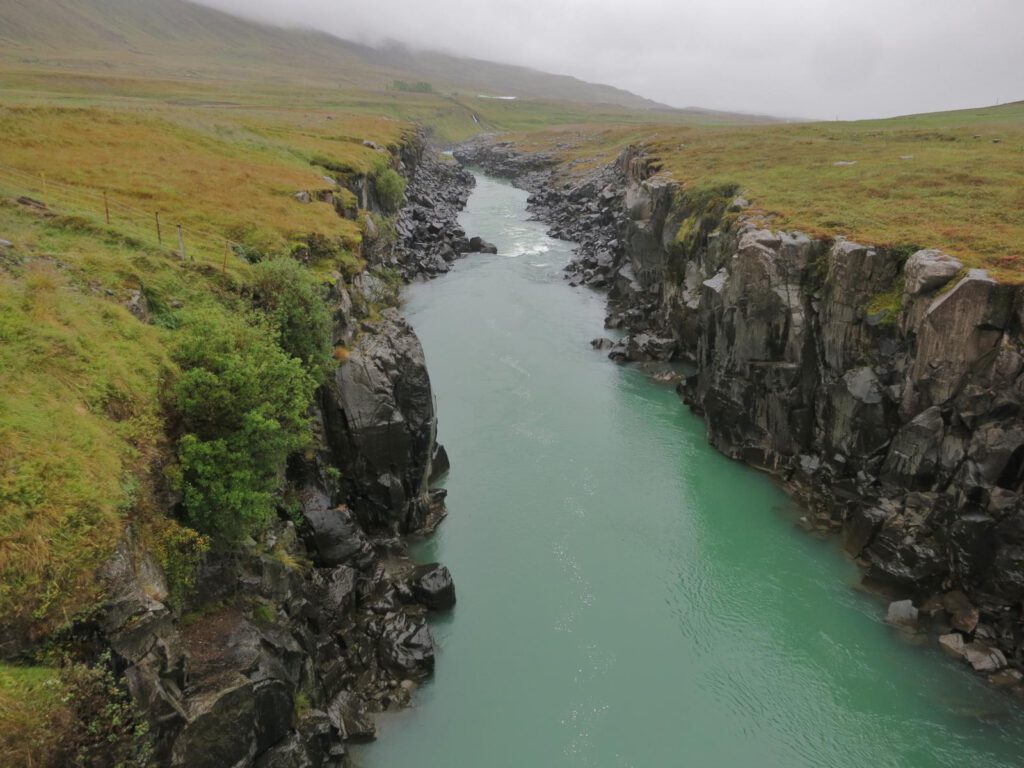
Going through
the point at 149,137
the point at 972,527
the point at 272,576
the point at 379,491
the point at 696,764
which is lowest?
the point at 696,764

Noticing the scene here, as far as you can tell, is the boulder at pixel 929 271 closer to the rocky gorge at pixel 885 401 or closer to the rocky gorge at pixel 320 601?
the rocky gorge at pixel 885 401

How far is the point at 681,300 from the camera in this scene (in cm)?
4859

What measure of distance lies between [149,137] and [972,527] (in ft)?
189

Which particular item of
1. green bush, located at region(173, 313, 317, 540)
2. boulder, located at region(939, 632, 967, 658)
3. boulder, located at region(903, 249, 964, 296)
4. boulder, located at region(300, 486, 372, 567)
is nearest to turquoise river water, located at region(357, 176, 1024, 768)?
boulder, located at region(939, 632, 967, 658)

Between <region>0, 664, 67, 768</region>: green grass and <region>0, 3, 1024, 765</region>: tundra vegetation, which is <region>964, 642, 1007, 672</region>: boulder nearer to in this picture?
<region>0, 3, 1024, 765</region>: tundra vegetation

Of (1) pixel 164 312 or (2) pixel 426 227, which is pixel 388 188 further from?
(1) pixel 164 312

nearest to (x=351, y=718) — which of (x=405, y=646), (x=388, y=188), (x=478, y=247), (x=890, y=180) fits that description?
(x=405, y=646)

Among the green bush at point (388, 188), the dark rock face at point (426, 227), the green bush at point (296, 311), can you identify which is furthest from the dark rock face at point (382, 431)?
the green bush at point (388, 188)

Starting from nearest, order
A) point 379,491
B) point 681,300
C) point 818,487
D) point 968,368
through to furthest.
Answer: point 968,368
point 379,491
point 818,487
point 681,300

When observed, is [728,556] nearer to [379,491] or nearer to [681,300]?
[379,491]

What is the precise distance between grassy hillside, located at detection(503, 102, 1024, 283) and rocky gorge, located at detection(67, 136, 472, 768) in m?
24.6

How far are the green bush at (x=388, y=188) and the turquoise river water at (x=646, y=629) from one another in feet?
121

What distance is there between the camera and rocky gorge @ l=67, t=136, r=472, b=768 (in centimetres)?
1419

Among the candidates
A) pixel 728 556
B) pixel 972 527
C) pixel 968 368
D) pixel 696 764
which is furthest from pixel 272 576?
pixel 968 368
